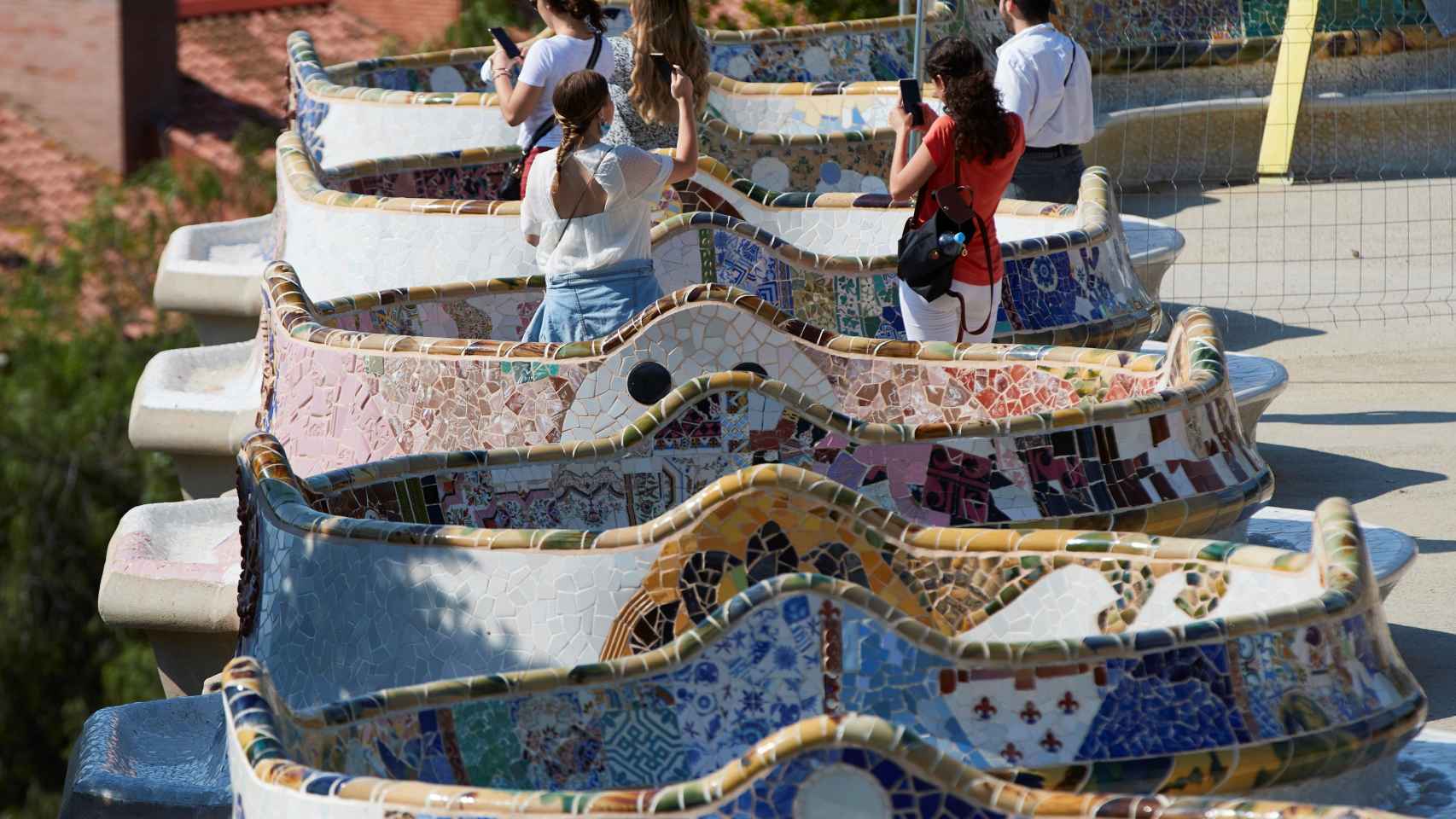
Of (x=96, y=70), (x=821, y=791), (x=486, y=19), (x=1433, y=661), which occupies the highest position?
(x=821, y=791)

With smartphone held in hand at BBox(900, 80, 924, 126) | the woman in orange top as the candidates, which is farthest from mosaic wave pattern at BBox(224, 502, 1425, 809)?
smartphone held in hand at BBox(900, 80, 924, 126)

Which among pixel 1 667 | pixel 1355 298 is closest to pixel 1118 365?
pixel 1355 298

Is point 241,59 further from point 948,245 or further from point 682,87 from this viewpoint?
point 948,245

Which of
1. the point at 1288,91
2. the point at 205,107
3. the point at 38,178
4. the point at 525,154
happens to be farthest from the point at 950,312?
the point at 38,178

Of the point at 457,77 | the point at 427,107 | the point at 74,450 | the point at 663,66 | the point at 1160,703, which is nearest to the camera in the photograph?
the point at 1160,703

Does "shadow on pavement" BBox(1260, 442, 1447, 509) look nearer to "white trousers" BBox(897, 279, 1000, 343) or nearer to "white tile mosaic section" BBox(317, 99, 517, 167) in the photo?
"white trousers" BBox(897, 279, 1000, 343)

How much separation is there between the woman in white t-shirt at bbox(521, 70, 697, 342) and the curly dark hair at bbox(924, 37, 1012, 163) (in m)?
0.67

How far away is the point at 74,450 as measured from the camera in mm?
18656

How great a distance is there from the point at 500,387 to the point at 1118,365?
4.27ft

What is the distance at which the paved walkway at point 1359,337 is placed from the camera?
19.9 feet

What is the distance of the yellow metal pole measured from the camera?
37.3ft

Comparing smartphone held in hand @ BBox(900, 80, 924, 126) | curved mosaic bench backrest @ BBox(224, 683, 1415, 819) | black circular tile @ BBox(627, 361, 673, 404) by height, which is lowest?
A: black circular tile @ BBox(627, 361, 673, 404)

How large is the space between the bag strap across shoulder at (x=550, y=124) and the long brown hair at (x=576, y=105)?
112 centimetres

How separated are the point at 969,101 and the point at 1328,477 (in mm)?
1902
